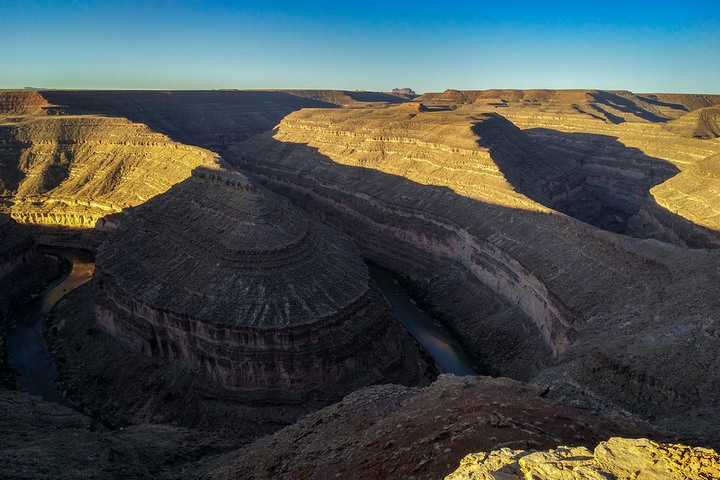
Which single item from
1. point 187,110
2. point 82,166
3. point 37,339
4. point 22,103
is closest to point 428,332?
point 37,339

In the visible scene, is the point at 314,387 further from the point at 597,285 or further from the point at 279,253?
the point at 597,285

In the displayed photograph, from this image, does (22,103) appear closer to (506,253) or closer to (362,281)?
(362,281)

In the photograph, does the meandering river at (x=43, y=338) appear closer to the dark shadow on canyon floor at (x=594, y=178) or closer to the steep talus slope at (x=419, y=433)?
the steep talus slope at (x=419, y=433)

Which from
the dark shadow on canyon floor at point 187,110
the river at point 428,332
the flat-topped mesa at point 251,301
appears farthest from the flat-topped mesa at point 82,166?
the river at point 428,332

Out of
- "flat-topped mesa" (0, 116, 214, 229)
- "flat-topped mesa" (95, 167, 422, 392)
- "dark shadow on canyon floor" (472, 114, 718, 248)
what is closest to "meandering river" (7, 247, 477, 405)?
"flat-topped mesa" (95, 167, 422, 392)

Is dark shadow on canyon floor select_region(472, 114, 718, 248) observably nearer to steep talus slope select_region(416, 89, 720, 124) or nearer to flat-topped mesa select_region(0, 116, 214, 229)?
flat-topped mesa select_region(0, 116, 214, 229)

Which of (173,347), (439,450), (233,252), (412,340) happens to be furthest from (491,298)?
(439,450)
